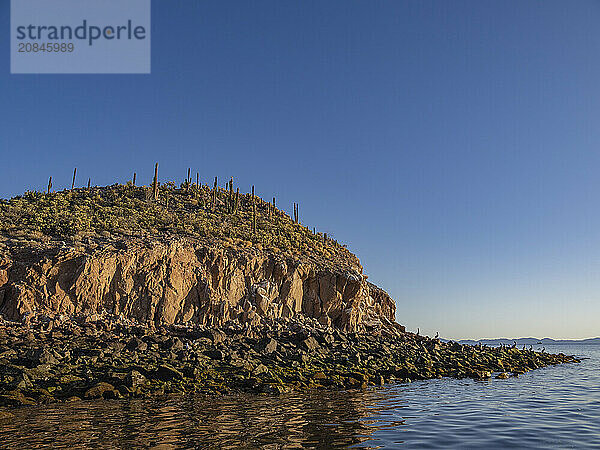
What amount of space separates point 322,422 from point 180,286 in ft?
83.6

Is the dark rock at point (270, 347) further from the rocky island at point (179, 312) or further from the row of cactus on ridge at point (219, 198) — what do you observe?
the row of cactus on ridge at point (219, 198)

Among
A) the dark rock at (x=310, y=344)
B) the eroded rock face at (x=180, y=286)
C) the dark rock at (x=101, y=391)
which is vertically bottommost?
the dark rock at (x=101, y=391)

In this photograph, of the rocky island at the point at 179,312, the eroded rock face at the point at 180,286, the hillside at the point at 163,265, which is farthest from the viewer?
the hillside at the point at 163,265

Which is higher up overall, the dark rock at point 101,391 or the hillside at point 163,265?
the hillside at point 163,265

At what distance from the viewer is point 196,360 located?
28.0 m

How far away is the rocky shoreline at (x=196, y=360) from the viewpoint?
74.7ft

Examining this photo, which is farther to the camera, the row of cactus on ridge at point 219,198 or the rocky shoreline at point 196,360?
the row of cactus on ridge at point 219,198

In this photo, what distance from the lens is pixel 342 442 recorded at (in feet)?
43.1

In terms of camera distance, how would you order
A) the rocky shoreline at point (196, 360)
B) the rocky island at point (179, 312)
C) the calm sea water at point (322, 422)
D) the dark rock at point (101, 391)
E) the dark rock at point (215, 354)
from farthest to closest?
1. the dark rock at point (215, 354)
2. the rocky island at point (179, 312)
3. the rocky shoreline at point (196, 360)
4. the dark rock at point (101, 391)
5. the calm sea water at point (322, 422)

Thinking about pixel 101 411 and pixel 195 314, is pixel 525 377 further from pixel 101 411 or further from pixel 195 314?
pixel 101 411

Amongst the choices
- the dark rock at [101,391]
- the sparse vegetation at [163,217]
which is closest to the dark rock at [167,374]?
the dark rock at [101,391]

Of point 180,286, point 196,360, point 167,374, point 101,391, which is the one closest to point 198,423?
point 101,391

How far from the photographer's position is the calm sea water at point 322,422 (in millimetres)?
13250

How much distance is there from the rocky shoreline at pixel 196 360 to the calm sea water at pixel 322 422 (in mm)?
2431
